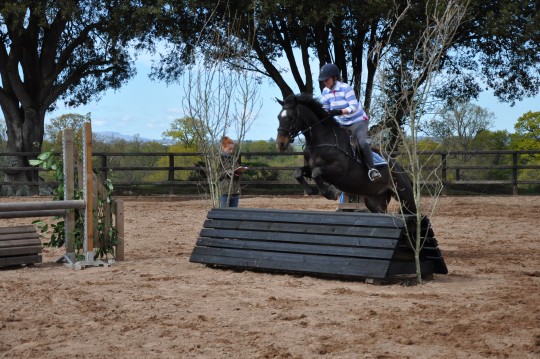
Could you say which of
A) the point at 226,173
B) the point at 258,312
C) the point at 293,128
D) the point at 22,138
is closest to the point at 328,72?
the point at 293,128

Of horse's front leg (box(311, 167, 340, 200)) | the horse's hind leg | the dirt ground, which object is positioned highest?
horse's front leg (box(311, 167, 340, 200))

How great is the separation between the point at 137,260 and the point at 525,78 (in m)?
20.7

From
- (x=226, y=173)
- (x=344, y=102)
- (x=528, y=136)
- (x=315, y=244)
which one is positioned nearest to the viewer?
(x=315, y=244)

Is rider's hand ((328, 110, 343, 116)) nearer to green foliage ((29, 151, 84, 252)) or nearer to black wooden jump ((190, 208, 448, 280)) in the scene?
black wooden jump ((190, 208, 448, 280))

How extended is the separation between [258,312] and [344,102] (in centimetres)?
377

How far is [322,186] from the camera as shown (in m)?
9.44

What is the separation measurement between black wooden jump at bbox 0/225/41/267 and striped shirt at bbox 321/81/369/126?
3.93m

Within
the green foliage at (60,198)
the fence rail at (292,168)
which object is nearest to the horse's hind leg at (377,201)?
the green foliage at (60,198)

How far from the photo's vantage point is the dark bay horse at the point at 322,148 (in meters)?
9.03

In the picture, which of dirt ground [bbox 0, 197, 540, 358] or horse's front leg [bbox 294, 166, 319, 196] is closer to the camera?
dirt ground [bbox 0, 197, 540, 358]

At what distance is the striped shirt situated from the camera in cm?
915

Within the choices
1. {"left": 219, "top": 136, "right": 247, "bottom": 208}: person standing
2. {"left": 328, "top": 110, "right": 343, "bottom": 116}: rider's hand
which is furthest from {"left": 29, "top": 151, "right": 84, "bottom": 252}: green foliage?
{"left": 328, "top": 110, "right": 343, "bottom": 116}: rider's hand

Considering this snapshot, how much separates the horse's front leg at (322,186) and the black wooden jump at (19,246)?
346 cm

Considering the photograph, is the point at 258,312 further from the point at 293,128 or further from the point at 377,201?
the point at 377,201
